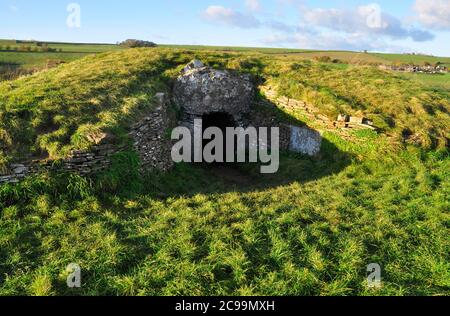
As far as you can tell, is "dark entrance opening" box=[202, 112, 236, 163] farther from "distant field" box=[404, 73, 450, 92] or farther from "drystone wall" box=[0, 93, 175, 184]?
"distant field" box=[404, 73, 450, 92]

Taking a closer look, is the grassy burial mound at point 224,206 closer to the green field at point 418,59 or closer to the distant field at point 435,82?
the distant field at point 435,82

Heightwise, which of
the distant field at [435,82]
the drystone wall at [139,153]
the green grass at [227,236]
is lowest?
the green grass at [227,236]

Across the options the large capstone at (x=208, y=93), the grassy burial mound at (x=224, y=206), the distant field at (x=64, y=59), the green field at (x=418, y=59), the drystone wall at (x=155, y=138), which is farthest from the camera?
the green field at (x=418, y=59)

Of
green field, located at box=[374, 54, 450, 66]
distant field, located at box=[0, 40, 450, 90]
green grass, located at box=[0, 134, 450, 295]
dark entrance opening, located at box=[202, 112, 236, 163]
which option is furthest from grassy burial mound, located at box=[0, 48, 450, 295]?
green field, located at box=[374, 54, 450, 66]

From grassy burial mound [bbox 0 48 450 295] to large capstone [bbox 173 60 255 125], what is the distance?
2.47 feet

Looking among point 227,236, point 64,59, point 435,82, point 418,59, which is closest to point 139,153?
point 227,236

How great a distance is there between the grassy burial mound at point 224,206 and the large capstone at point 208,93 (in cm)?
75

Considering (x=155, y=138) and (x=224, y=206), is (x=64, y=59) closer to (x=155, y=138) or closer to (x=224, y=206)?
(x=155, y=138)

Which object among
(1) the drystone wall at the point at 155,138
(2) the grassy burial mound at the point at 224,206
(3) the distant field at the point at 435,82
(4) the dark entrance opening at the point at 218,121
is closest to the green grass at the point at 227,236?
(2) the grassy burial mound at the point at 224,206

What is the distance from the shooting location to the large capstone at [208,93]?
13.1 metres

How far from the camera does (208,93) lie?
516 inches

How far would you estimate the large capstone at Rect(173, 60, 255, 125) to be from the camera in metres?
13.1
